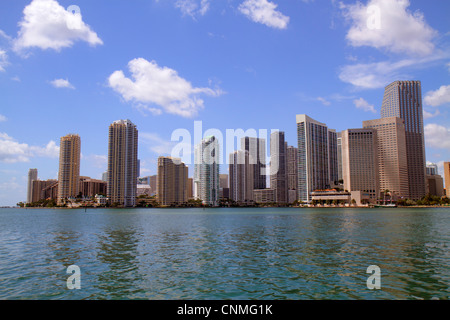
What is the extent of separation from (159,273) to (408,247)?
29816 millimetres

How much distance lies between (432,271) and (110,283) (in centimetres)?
2450

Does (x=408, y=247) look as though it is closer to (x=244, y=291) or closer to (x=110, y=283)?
(x=244, y=291)

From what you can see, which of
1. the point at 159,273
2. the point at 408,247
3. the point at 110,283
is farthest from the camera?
the point at 408,247

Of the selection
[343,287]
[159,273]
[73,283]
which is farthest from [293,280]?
[73,283]

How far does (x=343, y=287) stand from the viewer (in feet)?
67.9
